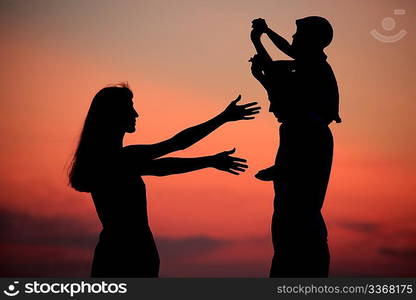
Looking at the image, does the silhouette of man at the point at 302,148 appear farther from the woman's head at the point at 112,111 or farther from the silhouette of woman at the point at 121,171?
the woman's head at the point at 112,111

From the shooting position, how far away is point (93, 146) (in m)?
Result: 7.77

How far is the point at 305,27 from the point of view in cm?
833

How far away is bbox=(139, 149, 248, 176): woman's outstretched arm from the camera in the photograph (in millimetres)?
7812

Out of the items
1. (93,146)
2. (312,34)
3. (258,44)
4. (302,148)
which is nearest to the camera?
(93,146)

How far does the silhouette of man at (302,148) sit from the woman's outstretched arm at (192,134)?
0.51 metres

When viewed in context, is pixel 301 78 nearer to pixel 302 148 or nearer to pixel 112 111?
pixel 302 148

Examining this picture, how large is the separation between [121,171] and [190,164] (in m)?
0.80

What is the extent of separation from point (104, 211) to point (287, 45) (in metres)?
3.00

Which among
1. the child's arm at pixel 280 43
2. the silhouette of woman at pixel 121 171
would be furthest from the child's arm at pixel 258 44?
the silhouette of woman at pixel 121 171

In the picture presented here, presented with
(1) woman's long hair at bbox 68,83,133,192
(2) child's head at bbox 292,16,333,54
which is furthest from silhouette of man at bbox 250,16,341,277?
(1) woman's long hair at bbox 68,83,133,192

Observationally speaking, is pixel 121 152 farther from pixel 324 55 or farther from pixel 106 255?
pixel 324 55

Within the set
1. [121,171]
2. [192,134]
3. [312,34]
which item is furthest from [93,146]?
[312,34]

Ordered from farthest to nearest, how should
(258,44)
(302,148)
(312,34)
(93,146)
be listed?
(258,44) → (312,34) → (302,148) → (93,146)

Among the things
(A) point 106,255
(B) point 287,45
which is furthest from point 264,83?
(A) point 106,255
